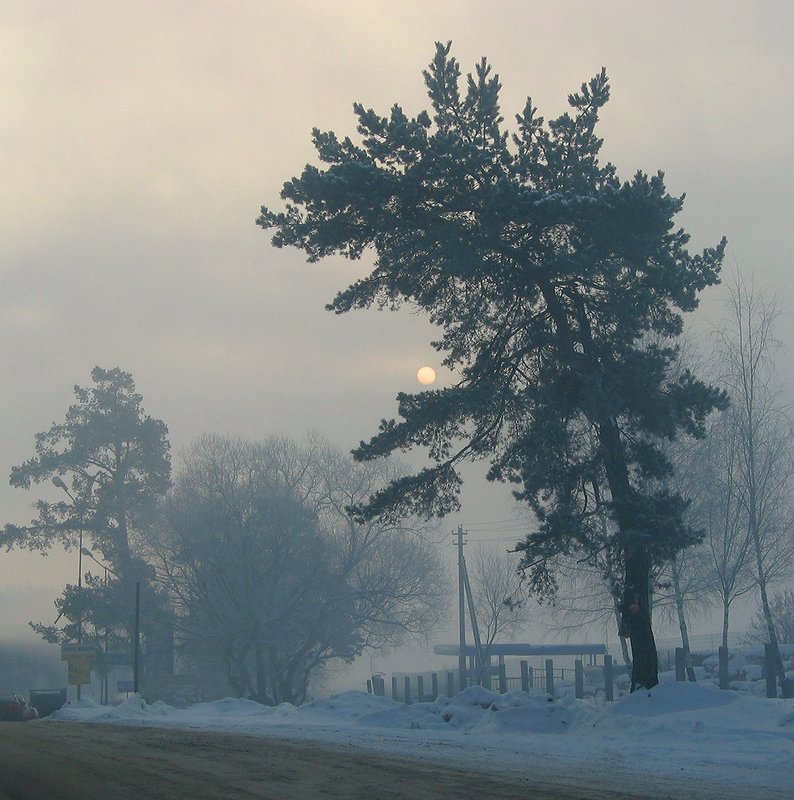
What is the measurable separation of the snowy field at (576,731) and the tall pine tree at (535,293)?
2.86 m

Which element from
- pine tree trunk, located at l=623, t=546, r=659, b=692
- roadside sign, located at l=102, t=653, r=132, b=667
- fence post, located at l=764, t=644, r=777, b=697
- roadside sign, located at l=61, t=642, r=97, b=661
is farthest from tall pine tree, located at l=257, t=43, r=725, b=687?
roadside sign, located at l=102, t=653, r=132, b=667

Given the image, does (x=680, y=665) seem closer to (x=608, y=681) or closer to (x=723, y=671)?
(x=723, y=671)

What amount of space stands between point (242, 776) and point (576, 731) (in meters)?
9.59

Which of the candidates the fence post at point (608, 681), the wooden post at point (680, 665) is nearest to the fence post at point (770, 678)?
the wooden post at point (680, 665)

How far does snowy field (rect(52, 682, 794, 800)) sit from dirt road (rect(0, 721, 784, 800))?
3.25 feet

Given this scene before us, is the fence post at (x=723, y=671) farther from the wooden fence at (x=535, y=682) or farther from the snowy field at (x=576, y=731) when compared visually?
the snowy field at (x=576, y=731)

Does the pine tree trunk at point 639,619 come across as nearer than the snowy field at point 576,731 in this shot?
No

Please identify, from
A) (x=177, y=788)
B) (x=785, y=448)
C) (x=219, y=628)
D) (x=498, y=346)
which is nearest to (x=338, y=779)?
(x=177, y=788)

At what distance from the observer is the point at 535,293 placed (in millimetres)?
25812

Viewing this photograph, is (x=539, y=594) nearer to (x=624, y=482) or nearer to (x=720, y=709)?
(x=624, y=482)

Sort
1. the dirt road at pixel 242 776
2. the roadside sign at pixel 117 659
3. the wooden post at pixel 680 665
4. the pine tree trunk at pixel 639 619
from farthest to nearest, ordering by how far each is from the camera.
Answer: the roadside sign at pixel 117 659 < the wooden post at pixel 680 665 < the pine tree trunk at pixel 639 619 < the dirt road at pixel 242 776

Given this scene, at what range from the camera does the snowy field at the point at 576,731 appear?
15.0m

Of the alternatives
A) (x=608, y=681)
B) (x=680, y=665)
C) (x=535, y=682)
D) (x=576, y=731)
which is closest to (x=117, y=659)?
(x=535, y=682)

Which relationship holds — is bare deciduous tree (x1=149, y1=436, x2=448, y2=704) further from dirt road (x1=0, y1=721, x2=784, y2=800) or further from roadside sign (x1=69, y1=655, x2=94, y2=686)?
dirt road (x1=0, y1=721, x2=784, y2=800)
